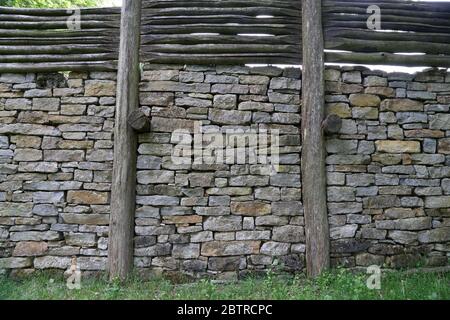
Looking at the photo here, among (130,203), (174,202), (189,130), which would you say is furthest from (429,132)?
(130,203)

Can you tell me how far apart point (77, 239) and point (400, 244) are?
408cm

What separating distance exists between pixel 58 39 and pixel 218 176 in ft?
9.32

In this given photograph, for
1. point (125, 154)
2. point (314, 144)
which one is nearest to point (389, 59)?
point (314, 144)

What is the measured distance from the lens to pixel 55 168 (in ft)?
14.3

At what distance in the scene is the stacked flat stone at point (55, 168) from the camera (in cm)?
424

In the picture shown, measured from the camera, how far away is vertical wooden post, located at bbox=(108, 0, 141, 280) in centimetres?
412

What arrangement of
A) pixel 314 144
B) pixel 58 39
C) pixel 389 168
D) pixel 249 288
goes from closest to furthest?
pixel 249 288 < pixel 314 144 < pixel 389 168 < pixel 58 39

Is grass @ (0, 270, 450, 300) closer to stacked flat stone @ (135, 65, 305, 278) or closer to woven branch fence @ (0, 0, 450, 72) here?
A: stacked flat stone @ (135, 65, 305, 278)

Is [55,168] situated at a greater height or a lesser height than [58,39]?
lesser

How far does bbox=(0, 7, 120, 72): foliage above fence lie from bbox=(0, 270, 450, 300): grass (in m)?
2.71

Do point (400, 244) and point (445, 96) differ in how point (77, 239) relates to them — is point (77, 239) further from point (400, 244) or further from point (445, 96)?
point (445, 96)

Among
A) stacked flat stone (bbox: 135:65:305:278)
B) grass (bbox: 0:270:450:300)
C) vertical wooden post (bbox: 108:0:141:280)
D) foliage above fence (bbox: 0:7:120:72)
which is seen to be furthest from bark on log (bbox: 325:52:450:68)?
foliage above fence (bbox: 0:7:120:72)

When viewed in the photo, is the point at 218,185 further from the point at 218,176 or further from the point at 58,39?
the point at 58,39

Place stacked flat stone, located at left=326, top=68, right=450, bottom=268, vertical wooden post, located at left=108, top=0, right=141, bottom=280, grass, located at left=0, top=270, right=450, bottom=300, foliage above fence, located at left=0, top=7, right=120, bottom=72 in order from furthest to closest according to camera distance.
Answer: foliage above fence, located at left=0, top=7, right=120, bottom=72
stacked flat stone, located at left=326, top=68, right=450, bottom=268
vertical wooden post, located at left=108, top=0, right=141, bottom=280
grass, located at left=0, top=270, right=450, bottom=300
